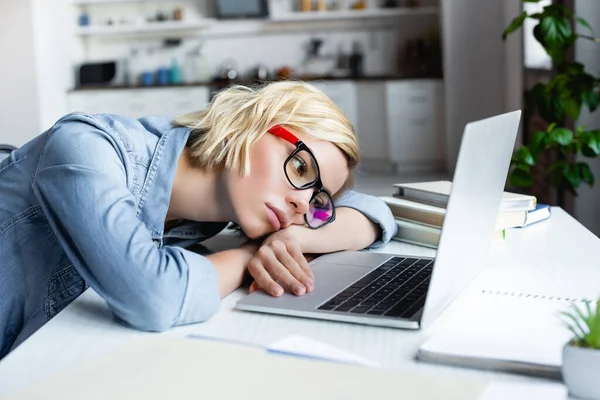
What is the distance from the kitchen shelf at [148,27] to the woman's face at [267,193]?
6.84 meters

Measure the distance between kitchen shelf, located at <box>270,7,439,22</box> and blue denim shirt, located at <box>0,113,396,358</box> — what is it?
6231mm

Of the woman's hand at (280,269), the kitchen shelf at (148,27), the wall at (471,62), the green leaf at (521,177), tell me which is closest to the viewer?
the woman's hand at (280,269)

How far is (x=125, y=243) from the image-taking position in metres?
0.95

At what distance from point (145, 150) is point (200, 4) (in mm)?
7100

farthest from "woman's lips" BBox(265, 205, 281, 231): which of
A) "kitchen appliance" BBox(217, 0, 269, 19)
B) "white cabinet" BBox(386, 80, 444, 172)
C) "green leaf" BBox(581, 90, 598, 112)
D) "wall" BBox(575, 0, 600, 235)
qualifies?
"kitchen appliance" BBox(217, 0, 269, 19)

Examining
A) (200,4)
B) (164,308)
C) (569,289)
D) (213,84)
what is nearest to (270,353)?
(164,308)

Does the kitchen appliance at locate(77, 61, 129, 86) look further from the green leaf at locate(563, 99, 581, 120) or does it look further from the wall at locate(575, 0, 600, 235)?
the green leaf at locate(563, 99, 581, 120)

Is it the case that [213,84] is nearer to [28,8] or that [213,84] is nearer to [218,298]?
[28,8]

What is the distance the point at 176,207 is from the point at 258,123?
227 mm

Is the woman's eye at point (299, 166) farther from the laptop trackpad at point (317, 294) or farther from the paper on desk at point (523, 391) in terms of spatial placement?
the paper on desk at point (523, 391)

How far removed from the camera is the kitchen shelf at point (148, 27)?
7746mm

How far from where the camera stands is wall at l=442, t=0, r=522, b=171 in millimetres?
6930

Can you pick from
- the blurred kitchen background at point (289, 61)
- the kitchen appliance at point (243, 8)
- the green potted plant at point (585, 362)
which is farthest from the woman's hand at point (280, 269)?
the kitchen appliance at point (243, 8)

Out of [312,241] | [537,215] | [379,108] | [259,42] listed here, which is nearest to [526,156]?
[537,215]
